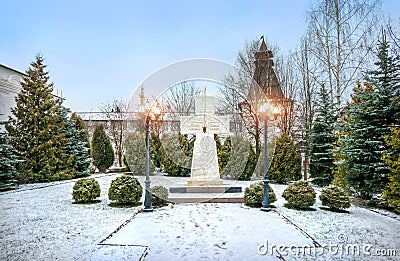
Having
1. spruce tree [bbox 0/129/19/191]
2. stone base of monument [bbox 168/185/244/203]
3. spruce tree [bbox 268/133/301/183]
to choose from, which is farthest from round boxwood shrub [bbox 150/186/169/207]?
spruce tree [bbox 268/133/301/183]

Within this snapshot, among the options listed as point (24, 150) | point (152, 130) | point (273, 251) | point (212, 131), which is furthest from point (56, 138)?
point (273, 251)

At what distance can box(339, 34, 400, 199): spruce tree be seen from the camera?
5.74 metres

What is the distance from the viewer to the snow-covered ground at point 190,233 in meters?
3.29

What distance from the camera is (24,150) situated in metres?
9.46

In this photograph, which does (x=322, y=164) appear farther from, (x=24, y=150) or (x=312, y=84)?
(x=24, y=150)

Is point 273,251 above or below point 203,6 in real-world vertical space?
below

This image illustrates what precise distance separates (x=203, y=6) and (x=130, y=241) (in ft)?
17.0

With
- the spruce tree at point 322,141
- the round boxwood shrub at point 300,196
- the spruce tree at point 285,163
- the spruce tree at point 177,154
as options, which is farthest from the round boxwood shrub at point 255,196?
the spruce tree at point 177,154

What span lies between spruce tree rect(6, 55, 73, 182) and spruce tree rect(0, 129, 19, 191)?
104 centimetres

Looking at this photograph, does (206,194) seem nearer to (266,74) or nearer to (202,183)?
(202,183)

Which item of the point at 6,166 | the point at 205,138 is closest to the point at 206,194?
the point at 205,138

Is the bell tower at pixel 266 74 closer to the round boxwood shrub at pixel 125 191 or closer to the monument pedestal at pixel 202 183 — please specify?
the monument pedestal at pixel 202 183

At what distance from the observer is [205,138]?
8.04 meters
